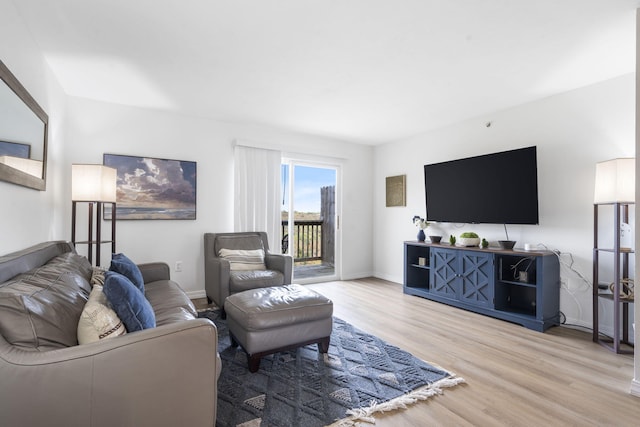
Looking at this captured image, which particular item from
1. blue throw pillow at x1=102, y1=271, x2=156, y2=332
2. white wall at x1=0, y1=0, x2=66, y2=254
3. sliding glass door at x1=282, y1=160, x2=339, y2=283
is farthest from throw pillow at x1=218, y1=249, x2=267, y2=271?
blue throw pillow at x1=102, y1=271, x2=156, y2=332

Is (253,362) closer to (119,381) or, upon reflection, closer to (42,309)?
(119,381)

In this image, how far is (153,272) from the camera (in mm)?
2895

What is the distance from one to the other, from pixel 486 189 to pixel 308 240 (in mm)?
2931

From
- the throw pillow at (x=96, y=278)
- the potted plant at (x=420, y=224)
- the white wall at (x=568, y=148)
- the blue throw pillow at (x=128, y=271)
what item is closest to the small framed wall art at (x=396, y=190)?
the potted plant at (x=420, y=224)

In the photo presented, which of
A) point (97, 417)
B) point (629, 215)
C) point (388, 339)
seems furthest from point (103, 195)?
point (629, 215)

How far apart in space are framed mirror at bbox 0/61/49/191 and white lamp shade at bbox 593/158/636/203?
4.13 m

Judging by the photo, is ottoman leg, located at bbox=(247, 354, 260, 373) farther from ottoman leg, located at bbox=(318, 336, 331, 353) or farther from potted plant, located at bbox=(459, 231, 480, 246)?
potted plant, located at bbox=(459, 231, 480, 246)

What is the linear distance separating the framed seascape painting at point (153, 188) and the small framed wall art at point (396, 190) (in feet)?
9.87

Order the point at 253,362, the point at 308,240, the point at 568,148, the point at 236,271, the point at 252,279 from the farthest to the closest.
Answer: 1. the point at 308,240
2. the point at 236,271
3. the point at 252,279
4. the point at 568,148
5. the point at 253,362

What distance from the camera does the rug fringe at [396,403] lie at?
1.65m

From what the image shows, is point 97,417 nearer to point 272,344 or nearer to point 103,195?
point 272,344

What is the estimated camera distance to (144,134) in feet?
12.0

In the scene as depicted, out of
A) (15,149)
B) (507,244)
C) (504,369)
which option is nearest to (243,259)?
(15,149)

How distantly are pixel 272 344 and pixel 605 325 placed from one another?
3.04 metres
